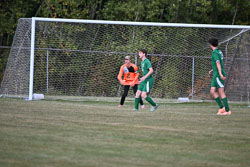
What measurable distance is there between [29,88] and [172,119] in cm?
732

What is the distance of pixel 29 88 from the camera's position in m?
16.3

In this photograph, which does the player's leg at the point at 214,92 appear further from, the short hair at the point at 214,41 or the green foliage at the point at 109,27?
the green foliage at the point at 109,27

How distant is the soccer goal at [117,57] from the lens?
1775 cm

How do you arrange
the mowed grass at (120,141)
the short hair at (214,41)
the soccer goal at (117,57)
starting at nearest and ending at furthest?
the mowed grass at (120,141)
the short hair at (214,41)
the soccer goal at (117,57)

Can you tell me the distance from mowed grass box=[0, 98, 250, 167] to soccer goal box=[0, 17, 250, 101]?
790 cm

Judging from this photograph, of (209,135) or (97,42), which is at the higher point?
(209,135)

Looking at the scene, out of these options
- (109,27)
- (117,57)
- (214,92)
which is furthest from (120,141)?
(117,57)

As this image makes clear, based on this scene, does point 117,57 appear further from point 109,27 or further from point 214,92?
point 214,92

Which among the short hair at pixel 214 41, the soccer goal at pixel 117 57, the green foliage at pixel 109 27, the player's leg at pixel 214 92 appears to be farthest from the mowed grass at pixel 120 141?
the green foliage at pixel 109 27

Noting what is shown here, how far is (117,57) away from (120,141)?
12.7m

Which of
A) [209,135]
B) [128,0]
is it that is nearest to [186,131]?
[209,135]

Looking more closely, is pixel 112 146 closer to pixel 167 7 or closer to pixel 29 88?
pixel 29 88

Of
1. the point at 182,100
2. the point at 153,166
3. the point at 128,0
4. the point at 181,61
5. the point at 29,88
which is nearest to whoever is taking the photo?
the point at 153,166

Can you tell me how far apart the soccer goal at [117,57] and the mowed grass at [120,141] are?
311 inches
